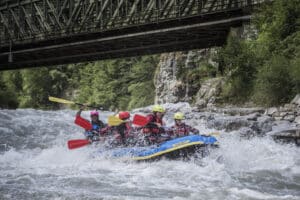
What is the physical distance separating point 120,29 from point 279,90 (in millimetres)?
9394

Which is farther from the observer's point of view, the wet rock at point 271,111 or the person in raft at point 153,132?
the wet rock at point 271,111

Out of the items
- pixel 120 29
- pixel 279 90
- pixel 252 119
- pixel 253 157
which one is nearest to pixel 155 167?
pixel 253 157

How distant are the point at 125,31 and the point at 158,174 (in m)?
13.7

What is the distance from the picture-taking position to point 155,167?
1055cm

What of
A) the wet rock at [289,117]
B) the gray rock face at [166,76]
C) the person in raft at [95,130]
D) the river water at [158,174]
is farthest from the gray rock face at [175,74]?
the river water at [158,174]

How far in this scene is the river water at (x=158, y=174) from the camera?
7.86 m

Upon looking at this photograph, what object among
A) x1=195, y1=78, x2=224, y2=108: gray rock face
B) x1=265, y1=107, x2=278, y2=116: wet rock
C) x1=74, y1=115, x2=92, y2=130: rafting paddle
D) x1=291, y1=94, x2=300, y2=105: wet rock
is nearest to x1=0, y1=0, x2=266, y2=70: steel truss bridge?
x1=195, y1=78, x2=224, y2=108: gray rock face

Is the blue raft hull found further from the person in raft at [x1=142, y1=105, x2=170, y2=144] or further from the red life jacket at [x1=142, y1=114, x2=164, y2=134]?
the red life jacket at [x1=142, y1=114, x2=164, y2=134]

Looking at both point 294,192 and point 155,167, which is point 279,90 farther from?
point 294,192

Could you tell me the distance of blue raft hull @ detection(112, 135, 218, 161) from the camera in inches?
427

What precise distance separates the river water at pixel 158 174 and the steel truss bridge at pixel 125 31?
806cm

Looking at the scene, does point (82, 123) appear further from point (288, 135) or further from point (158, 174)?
point (288, 135)

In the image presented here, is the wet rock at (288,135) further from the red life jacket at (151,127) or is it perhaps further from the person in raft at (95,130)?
the person in raft at (95,130)

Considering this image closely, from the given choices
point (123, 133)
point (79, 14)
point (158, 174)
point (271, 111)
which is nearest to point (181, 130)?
point (123, 133)
